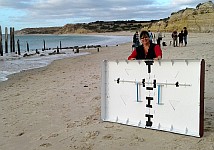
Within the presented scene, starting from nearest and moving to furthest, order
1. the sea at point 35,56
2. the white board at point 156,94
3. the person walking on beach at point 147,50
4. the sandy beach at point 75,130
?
the sandy beach at point 75,130 < the white board at point 156,94 < the person walking on beach at point 147,50 < the sea at point 35,56

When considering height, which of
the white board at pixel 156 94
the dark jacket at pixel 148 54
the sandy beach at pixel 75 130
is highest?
the dark jacket at pixel 148 54

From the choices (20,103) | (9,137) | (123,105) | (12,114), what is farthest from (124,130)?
(20,103)

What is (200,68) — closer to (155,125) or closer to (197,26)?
(155,125)

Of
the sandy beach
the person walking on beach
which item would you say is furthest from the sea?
the person walking on beach

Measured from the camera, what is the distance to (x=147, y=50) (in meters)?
5.22

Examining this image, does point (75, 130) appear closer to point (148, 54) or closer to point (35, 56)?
point (148, 54)

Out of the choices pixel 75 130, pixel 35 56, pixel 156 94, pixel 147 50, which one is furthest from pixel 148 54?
pixel 35 56

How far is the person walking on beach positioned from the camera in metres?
5.13

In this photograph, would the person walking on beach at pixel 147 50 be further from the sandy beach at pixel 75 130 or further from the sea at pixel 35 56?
the sea at pixel 35 56

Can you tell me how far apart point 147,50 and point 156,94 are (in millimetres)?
811

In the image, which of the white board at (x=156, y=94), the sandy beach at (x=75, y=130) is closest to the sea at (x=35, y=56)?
the sandy beach at (x=75, y=130)

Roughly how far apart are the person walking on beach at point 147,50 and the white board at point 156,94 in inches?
9.9

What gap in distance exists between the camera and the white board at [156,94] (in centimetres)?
455

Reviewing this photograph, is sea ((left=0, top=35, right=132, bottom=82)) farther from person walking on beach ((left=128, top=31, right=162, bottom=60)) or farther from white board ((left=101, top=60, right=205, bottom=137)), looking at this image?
person walking on beach ((left=128, top=31, right=162, bottom=60))
